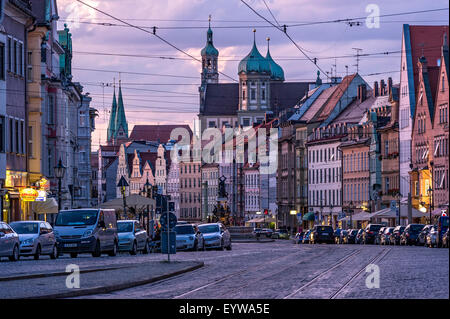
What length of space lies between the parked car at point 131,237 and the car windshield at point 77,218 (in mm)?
5174

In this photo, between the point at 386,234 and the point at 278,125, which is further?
the point at 278,125

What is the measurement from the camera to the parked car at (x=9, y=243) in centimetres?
3891

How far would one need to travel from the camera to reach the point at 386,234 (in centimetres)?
7575

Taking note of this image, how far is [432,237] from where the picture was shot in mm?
62438

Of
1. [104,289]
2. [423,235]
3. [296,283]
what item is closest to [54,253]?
[296,283]

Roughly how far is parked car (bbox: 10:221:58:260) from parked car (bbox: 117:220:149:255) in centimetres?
719

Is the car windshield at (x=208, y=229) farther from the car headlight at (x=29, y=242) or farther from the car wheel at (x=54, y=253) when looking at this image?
the car headlight at (x=29, y=242)

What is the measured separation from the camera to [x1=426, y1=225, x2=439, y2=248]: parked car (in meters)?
61.7

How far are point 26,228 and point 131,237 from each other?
863 centimetres

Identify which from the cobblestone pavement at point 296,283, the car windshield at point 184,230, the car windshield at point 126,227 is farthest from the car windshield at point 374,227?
the cobblestone pavement at point 296,283
